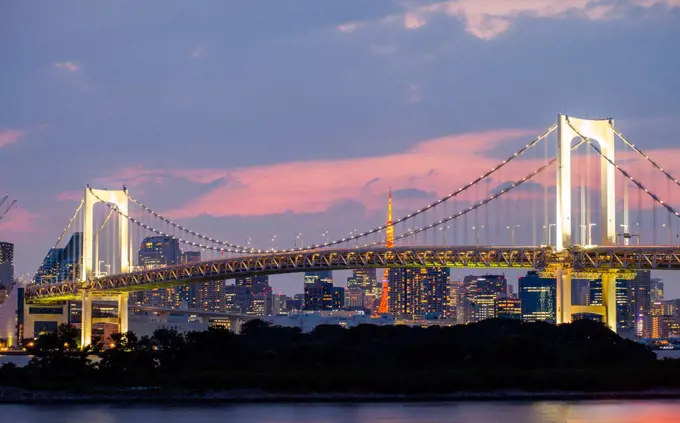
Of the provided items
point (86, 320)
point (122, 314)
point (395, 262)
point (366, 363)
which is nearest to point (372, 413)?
point (366, 363)

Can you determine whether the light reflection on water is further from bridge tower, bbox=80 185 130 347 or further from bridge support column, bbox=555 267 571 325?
bridge tower, bbox=80 185 130 347

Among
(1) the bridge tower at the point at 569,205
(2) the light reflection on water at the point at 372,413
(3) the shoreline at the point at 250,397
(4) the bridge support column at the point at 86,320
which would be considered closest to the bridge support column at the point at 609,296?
(1) the bridge tower at the point at 569,205

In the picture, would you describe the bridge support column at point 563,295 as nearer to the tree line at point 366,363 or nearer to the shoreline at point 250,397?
the tree line at point 366,363

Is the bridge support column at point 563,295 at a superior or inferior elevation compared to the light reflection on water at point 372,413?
superior

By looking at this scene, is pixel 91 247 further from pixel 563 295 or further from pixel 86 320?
pixel 563 295

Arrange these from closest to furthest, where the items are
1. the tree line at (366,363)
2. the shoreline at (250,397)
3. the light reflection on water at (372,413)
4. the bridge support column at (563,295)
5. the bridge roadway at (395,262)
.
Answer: the light reflection on water at (372,413)
the shoreline at (250,397)
the tree line at (366,363)
the bridge roadway at (395,262)
the bridge support column at (563,295)

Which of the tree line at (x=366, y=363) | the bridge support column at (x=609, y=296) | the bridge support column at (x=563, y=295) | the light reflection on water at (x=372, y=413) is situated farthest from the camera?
the bridge support column at (x=609, y=296)

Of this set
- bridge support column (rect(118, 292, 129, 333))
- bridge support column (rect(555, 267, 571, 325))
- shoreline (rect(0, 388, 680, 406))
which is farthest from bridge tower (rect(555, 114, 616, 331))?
bridge support column (rect(118, 292, 129, 333))
